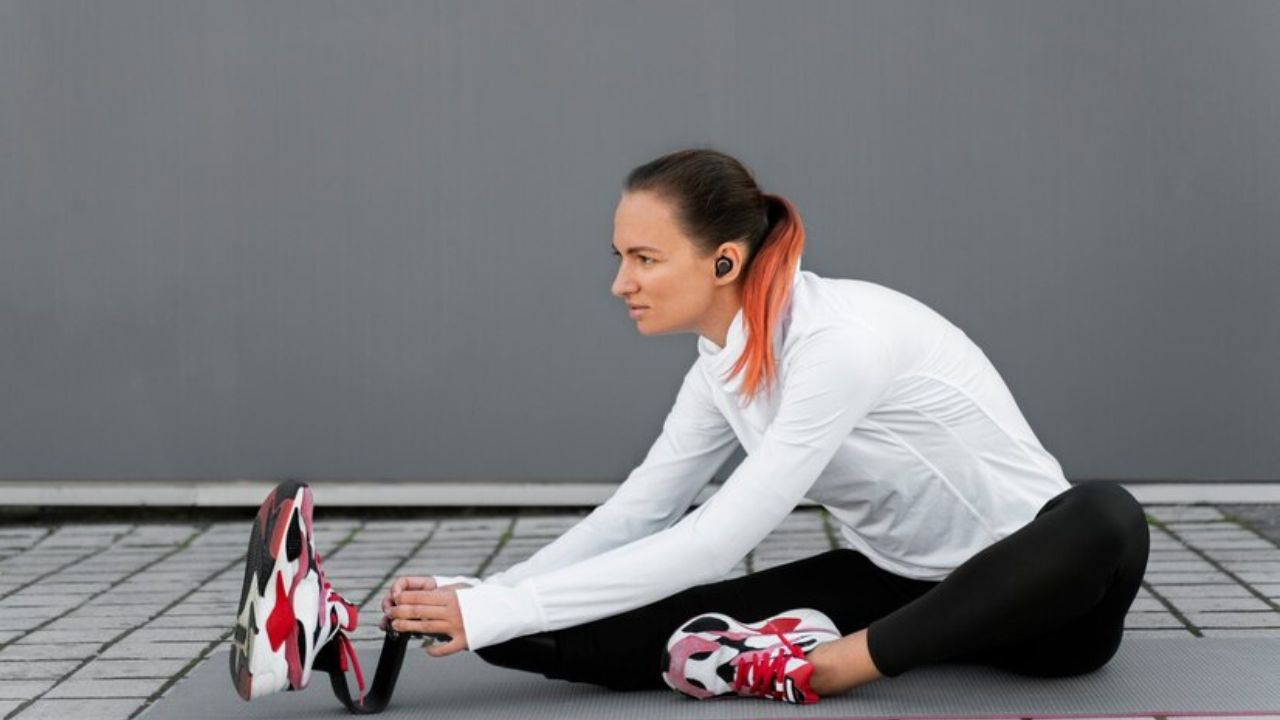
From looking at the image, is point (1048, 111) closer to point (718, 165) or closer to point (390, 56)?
point (390, 56)

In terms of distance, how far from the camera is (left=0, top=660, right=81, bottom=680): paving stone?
3.47 m

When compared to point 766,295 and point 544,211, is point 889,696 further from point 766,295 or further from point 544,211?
point 544,211

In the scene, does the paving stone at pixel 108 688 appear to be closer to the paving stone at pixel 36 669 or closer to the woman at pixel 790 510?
the paving stone at pixel 36 669

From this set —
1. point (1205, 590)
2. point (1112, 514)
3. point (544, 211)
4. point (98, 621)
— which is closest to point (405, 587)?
point (1112, 514)

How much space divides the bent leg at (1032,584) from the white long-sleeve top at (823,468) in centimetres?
18

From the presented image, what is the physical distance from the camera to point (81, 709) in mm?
3205

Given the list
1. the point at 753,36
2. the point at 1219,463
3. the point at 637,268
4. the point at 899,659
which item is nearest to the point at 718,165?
the point at 637,268

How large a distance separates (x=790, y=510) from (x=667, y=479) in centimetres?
50

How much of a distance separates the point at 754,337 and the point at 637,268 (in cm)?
22

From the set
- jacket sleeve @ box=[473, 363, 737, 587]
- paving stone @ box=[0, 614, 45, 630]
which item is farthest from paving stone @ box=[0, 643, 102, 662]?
jacket sleeve @ box=[473, 363, 737, 587]

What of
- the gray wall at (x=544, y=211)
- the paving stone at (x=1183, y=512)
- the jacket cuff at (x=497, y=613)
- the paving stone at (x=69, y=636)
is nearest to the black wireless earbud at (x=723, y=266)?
the jacket cuff at (x=497, y=613)

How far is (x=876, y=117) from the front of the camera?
513 cm

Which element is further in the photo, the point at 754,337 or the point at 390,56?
the point at 390,56

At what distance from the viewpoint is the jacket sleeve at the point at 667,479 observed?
320cm
